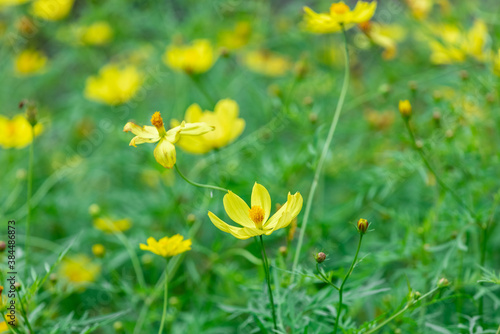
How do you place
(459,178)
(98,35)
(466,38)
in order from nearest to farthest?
(459,178) → (466,38) → (98,35)

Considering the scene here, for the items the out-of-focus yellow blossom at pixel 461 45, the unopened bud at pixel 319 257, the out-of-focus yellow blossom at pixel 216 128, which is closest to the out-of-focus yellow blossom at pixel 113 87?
the out-of-focus yellow blossom at pixel 216 128

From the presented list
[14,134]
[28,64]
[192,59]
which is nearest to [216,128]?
[192,59]

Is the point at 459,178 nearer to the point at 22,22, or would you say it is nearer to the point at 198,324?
the point at 198,324

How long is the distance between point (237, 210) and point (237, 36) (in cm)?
139

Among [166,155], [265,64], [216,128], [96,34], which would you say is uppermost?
[166,155]

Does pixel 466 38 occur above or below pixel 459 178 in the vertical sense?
above

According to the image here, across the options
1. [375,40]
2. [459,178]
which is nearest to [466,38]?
[375,40]

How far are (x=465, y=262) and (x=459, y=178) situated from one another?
201mm

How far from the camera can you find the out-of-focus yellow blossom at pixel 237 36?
1.98 m

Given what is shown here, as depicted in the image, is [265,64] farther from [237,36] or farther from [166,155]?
[166,155]

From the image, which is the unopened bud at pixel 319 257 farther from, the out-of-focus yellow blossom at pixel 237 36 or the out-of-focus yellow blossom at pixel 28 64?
the out-of-focus yellow blossom at pixel 28 64

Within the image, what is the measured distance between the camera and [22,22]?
5.00 feet

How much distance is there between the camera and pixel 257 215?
753mm

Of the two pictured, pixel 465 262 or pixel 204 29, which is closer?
pixel 465 262
